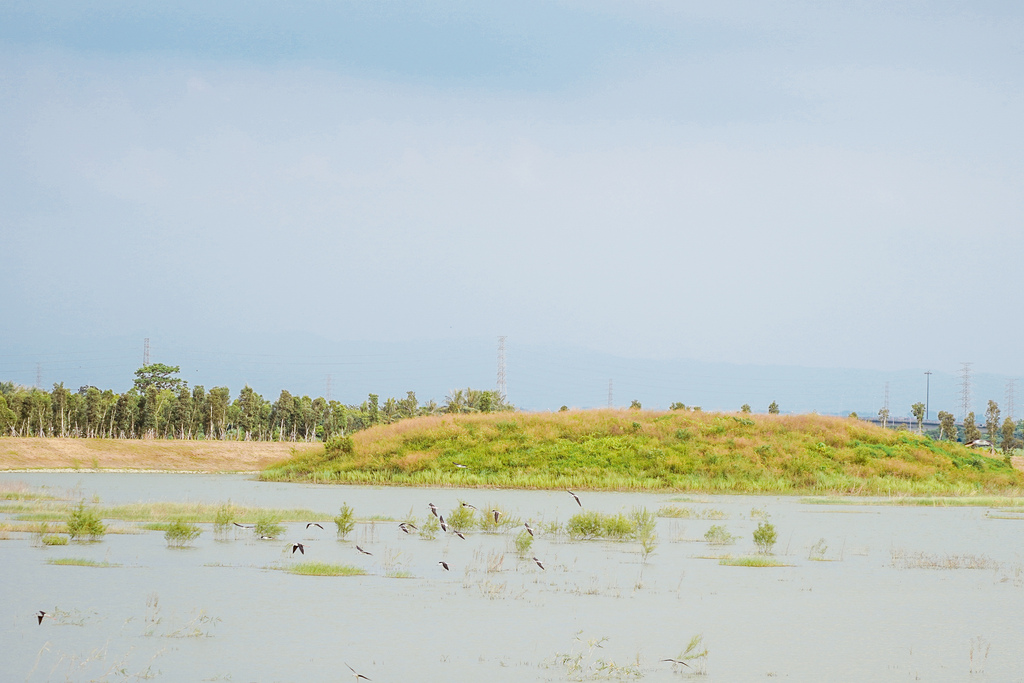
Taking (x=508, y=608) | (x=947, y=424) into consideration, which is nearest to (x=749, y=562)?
(x=508, y=608)

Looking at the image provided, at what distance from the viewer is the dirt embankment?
47.5 m

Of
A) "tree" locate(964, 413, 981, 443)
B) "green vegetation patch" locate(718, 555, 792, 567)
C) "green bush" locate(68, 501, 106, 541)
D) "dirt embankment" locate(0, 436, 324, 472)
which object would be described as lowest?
"dirt embankment" locate(0, 436, 324, 472)

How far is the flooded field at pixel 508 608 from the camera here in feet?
30.2

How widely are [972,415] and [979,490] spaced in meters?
53.7

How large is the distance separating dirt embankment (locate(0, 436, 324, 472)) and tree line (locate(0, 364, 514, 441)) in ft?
17.8

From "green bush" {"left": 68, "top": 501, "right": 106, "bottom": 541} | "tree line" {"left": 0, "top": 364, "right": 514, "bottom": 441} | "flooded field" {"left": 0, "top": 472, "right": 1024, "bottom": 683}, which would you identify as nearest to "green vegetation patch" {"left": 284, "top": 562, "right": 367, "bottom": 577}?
"flooded field" {"left": 0, "top": 472, "right": 1024, "bottom": 683}

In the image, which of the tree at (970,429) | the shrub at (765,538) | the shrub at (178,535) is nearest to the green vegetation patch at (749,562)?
the shrub at (765,538)

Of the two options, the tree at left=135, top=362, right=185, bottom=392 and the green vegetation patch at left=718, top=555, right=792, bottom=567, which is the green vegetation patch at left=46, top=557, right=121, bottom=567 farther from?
the tree at left=135, top=362, right=185, bottom=392

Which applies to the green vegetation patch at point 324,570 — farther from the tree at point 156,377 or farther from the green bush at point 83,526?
the tree at point 156,377

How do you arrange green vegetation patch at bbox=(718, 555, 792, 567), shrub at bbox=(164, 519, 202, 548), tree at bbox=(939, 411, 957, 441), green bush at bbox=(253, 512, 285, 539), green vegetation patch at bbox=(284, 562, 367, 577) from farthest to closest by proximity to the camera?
tree at bbox=(939, 411, 957, 441)
green bush at bbox=(253, 512, 285, 539)
shrub at bbox=(164, 519, 202, 548)
green vegetation patch at bbox=(718, 555, 792, 567)
green vegetation patch at bbox=(284, 562, 367, 577)

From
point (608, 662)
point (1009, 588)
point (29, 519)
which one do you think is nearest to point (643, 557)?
point (1009, 588)

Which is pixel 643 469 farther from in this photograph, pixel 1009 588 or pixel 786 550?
pixel 1009 588

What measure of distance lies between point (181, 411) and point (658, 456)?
44.7 m

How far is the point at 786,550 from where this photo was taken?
18.5m
